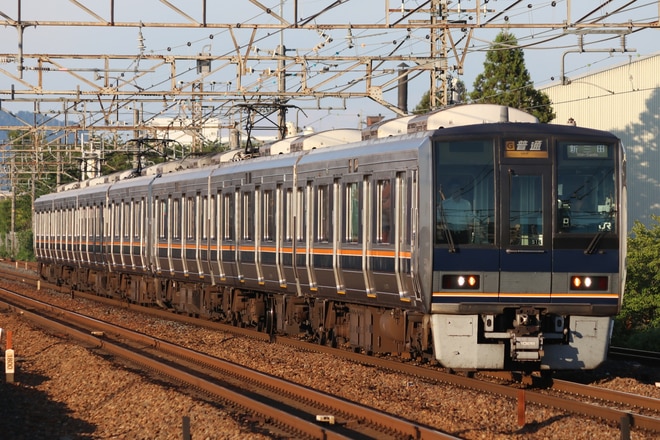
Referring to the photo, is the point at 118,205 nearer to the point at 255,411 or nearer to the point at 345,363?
the point at 345,363

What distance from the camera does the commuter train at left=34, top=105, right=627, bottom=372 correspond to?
13406mm

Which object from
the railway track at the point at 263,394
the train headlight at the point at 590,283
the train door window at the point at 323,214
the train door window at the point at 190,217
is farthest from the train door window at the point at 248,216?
the train headlight at the point at 590,283

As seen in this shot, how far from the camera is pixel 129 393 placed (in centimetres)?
1397

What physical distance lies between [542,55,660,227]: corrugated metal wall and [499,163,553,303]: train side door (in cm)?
3312

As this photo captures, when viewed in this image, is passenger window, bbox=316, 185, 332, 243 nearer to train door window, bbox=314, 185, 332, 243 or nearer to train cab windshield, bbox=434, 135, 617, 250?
train door window, bbox=314, 185, 332, 243

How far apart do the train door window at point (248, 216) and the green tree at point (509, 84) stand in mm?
27071

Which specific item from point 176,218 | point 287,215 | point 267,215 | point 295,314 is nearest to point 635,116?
point 176,218

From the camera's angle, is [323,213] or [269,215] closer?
[323,213]

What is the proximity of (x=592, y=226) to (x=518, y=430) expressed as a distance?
11.8 ft

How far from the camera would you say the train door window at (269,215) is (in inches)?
766

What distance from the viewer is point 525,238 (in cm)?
1348

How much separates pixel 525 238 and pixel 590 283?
3.03ft

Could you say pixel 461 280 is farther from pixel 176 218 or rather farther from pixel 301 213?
pixel 176 218

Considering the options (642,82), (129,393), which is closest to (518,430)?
(129,393)
